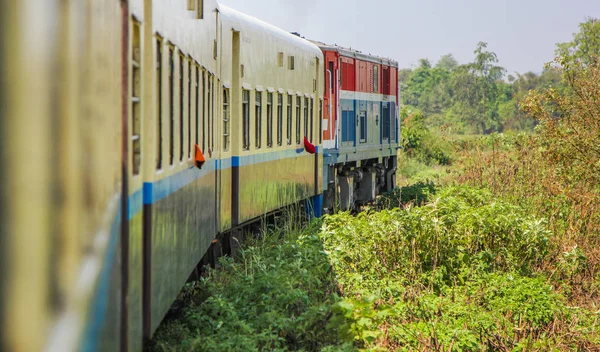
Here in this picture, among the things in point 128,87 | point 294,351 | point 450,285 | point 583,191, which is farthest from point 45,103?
point 583,191

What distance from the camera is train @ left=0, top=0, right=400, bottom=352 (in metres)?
1.80

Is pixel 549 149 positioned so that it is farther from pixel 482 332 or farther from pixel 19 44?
pixel 19 44

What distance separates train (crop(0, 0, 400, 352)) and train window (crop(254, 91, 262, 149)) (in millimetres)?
90

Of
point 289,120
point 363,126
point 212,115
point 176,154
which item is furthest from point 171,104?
point 363,126

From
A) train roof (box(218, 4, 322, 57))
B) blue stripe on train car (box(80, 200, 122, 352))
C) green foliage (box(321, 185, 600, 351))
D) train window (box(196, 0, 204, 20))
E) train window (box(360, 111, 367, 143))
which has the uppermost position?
train roof (box(218, 4, 322, 57))

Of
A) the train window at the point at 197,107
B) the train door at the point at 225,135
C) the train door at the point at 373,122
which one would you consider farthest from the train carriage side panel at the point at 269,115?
the train door at the point at 373,122

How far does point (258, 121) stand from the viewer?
12086 millimetres

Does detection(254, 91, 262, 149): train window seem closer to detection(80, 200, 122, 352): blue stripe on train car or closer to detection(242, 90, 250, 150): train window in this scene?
detection(242, 90, 250, 150): train window

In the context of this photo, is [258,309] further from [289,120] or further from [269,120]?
[289,120]

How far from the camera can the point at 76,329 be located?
7.65ft

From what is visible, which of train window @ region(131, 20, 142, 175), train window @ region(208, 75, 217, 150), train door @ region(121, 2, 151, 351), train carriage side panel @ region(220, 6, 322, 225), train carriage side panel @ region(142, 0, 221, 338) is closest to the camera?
train door @ region(121, 2, 151, 351)

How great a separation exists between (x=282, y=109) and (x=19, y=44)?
11958mm

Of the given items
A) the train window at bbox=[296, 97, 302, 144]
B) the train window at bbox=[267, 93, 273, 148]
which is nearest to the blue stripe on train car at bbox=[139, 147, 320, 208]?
the train window at bbox=[267, 93, 273, 148]

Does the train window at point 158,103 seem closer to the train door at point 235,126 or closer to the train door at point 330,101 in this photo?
the train door at point 235,126
